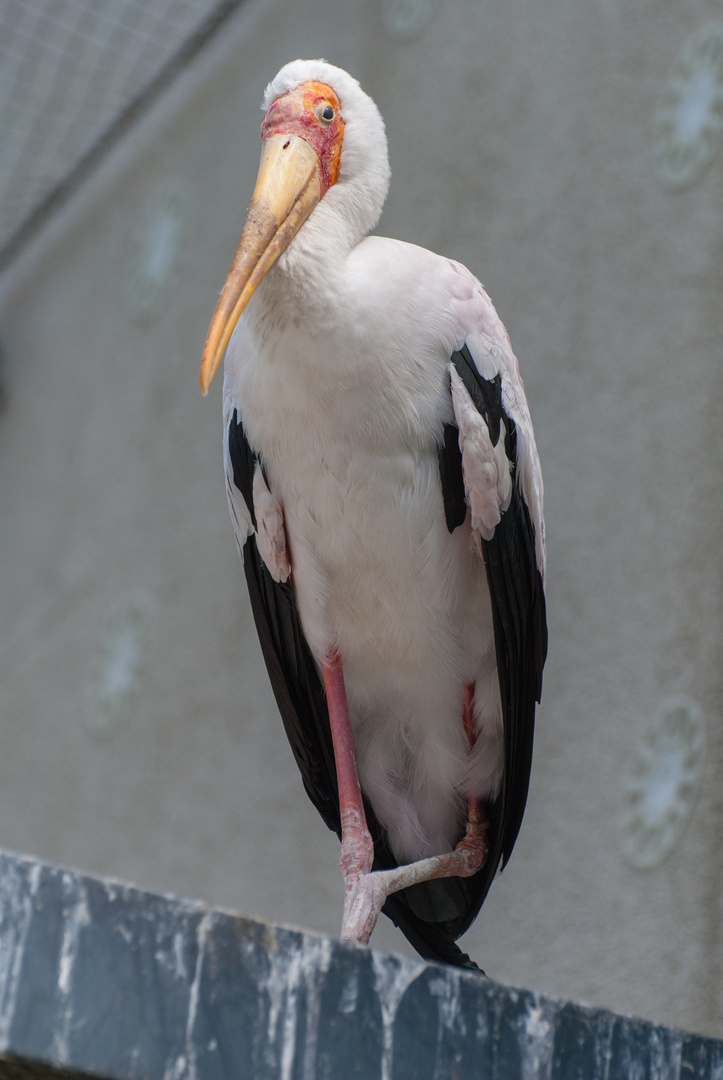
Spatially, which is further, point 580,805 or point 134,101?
point 134,101

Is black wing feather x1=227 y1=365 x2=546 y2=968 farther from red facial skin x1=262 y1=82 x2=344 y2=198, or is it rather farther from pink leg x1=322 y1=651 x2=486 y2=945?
red facial skin x1=262 y1=82 x2=344 y2=198

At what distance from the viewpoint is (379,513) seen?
175 cm

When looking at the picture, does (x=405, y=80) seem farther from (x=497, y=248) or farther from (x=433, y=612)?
(x=433, y=612)

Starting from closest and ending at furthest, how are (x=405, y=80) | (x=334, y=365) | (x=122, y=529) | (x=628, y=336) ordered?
(x=334, y=365)
(x=628, y=336)
(x=405, y=80)
(x=122, y=529)

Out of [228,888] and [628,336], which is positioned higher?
[628,336]

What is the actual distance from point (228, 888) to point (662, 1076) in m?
2.67

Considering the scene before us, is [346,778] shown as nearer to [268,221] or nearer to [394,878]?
[394,878]

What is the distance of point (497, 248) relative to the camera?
3.61 metres

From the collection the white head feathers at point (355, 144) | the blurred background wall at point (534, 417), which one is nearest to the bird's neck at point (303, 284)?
the white head feathers at point (355, 144)

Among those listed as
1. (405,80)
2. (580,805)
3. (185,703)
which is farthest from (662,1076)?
(405,80)

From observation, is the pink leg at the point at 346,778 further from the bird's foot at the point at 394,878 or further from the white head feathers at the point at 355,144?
the white head feathers at the point at 355,144

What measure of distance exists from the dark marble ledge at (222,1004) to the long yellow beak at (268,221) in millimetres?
666

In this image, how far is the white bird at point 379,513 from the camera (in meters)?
1.69

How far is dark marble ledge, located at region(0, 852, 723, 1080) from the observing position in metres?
0.97
